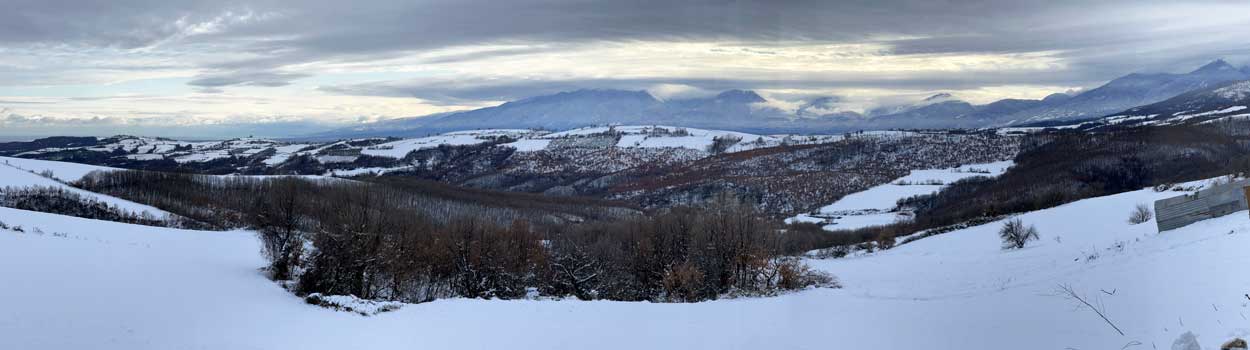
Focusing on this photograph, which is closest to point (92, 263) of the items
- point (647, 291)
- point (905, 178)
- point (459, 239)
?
point (459, 239)

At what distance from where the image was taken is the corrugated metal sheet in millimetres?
24469

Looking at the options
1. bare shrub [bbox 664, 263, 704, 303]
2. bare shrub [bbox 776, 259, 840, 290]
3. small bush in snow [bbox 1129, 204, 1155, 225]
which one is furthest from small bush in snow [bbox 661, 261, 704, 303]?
small bush in snow [bbox 1129, 204, 1155, 225]

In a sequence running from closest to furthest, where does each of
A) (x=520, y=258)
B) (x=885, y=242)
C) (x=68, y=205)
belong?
(x=520, y=258)
(x=68, y=205)
(x=885, y=242)

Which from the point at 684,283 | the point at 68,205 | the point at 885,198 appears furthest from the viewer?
the point at 885,198

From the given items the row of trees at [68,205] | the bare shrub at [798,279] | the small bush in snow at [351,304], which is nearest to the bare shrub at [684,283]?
the bare shrub at [798,279]

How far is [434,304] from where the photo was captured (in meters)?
26.0

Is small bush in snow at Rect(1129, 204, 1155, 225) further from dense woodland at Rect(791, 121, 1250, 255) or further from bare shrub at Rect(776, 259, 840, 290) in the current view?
dense woodland at Rect(791, 121, 1250, 255)

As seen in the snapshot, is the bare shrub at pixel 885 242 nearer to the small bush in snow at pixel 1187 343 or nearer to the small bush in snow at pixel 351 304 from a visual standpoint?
the small bush in snow at pixel 351 304

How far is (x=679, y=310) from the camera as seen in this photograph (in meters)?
25.7

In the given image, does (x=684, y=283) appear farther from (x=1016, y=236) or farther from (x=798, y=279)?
(x=1016, y=236)

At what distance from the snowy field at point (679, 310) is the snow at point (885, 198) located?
6975 cm

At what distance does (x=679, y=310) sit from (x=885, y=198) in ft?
340

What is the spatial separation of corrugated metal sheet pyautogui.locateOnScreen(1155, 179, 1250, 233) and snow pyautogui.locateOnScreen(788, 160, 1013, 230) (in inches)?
2607

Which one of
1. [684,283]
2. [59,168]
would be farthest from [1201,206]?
[59,168]
